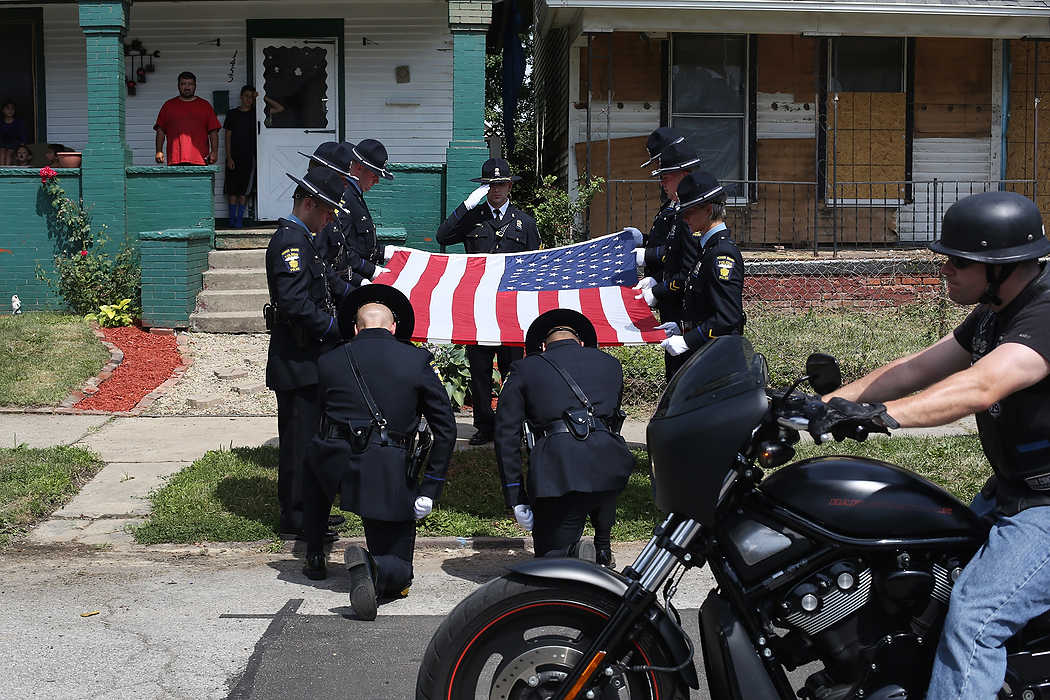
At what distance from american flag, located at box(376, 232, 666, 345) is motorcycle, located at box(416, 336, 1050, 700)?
14.5 ft

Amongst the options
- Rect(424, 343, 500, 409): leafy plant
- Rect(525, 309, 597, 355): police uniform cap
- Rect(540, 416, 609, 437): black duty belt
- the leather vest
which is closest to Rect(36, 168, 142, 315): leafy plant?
Rect(424, 343, 500, 409): leafy plant

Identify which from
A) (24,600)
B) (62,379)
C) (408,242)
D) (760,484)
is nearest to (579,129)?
(408,242)

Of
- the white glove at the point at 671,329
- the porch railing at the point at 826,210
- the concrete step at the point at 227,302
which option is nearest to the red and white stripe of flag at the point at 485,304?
the white glove at the point at 671,329

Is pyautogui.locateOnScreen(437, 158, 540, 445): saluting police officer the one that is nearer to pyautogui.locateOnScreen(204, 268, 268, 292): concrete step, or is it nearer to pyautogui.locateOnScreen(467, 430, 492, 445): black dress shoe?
pyautogui.locateOnScreen(467, 430, 492, 445): black dress shoe

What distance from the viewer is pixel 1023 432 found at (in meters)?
3.38

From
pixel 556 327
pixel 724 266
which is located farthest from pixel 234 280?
pixel 556 327

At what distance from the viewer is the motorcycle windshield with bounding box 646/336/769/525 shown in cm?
316

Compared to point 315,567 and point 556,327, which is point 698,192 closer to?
point 556,327

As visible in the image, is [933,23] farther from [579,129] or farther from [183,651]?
[183,651]

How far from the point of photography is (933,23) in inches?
578

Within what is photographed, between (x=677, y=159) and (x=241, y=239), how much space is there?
7.89 metres

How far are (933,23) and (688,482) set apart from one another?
13.2 metres

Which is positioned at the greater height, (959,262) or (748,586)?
(959,262)

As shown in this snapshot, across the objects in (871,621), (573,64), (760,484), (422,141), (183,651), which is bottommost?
(183,651)
